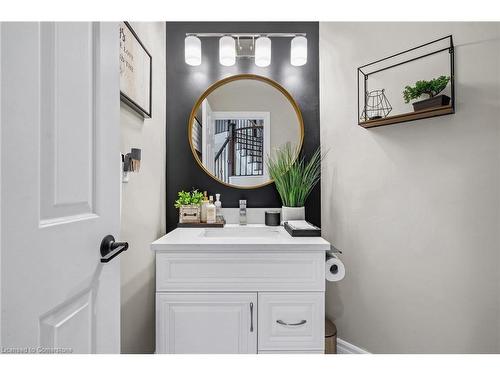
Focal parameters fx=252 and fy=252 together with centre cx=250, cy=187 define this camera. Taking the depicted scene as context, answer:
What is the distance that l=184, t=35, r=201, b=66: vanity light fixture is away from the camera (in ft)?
5.27

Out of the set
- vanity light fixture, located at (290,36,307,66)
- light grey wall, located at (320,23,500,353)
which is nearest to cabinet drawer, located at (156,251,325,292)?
light grey wall, located at (320,23,500,353)

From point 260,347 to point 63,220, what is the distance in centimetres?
100

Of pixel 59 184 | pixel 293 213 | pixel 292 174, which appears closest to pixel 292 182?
pixel 292 174

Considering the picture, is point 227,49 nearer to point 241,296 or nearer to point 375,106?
point 375,106

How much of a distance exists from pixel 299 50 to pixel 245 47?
0.36 m

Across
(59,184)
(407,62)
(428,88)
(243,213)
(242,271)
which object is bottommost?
(242,271)

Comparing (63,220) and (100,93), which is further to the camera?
(100,93)

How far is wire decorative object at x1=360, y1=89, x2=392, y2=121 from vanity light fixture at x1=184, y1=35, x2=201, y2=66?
1071mm

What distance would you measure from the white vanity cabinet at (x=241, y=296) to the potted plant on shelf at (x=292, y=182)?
0.46 meters

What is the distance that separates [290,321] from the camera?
45.2 inches

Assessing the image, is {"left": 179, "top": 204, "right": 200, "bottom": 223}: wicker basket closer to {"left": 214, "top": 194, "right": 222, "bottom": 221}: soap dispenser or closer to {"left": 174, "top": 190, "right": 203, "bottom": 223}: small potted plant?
{"left": 174, "top": 190, "right": 203, "bottom": 223}: small potted plant

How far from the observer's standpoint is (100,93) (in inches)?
26.1
